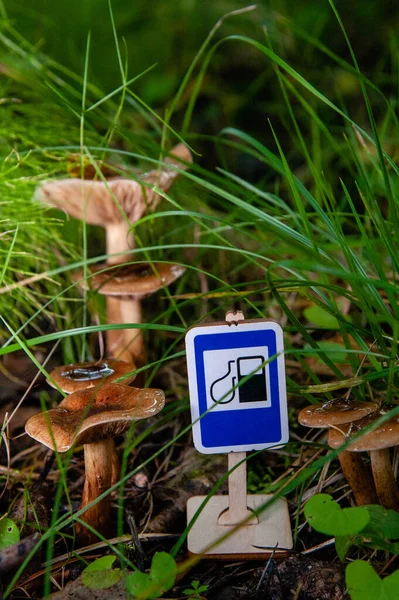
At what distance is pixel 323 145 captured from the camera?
3.99m

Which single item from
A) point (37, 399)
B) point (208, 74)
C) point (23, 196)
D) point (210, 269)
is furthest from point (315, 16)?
point (37, 399)

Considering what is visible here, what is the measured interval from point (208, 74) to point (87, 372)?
389 cm

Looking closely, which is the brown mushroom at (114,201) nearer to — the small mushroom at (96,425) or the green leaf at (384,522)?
the small mushroom at (96,425)

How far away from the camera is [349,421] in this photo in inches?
48.1

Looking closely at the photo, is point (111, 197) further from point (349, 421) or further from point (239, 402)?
point (349, 421)

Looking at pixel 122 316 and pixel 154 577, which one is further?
pixel 122 316

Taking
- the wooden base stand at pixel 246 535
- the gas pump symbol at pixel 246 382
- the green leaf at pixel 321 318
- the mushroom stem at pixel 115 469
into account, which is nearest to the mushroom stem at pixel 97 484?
the mushroom stem at pixel 115 469

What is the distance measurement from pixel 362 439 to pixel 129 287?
3.29ft

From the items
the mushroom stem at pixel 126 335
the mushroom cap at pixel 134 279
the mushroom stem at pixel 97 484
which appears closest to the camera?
the mushroom stem at pixel 97 484

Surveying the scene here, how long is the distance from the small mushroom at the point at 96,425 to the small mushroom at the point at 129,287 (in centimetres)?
32

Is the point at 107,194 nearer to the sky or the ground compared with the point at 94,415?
nearer to the sky

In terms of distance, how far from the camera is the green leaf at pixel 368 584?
42.8 inches

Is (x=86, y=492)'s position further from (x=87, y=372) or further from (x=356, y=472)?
(x=356, y=472)

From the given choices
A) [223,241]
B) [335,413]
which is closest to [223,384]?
[335,413]
